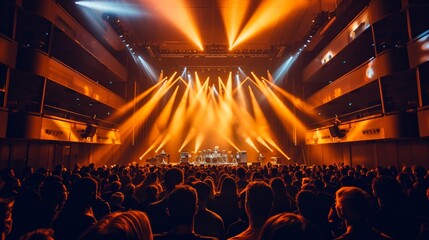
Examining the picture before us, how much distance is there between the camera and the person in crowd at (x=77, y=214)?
2916 millimetres

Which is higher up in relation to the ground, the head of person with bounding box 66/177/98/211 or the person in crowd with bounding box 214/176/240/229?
the head of person with bounding box 66/177/98/211

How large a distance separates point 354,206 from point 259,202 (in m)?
0.86

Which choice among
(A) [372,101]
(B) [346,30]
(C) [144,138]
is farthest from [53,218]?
(C) [144,138]

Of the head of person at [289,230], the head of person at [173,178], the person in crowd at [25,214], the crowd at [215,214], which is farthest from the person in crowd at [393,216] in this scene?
the person in crowd at [25,214]

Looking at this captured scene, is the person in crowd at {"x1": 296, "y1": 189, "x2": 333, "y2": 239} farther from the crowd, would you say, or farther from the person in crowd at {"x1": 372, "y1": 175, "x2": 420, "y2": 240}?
the person in crowd at {"x1": 372, "y1": 175, "x2": 420, "y2": 240}

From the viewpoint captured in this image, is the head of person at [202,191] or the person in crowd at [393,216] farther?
the head of person at [202,191]

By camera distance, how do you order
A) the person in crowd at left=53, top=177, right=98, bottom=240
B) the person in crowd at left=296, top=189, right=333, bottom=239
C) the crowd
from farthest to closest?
the person in crowd at left=296, top=189, right=333, bottom=239, the person in crowd at left=53, top=177, right=98, bottom=240, the crowd

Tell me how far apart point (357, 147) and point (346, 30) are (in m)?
8.76

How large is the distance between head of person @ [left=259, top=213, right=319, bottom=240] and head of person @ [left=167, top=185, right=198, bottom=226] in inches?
45.2

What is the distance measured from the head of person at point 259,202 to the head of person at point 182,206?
60 cm

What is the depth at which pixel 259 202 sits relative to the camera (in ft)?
8.46

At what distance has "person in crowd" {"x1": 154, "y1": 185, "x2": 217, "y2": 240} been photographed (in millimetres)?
2217

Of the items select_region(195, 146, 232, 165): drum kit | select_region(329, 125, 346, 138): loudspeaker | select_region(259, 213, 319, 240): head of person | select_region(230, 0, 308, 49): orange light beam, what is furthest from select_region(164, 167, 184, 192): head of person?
select_region(195, 146, 232, 165): drum kit

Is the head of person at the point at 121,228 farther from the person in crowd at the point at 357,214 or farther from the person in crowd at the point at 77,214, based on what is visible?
the person in crowd at the point at 77,214
